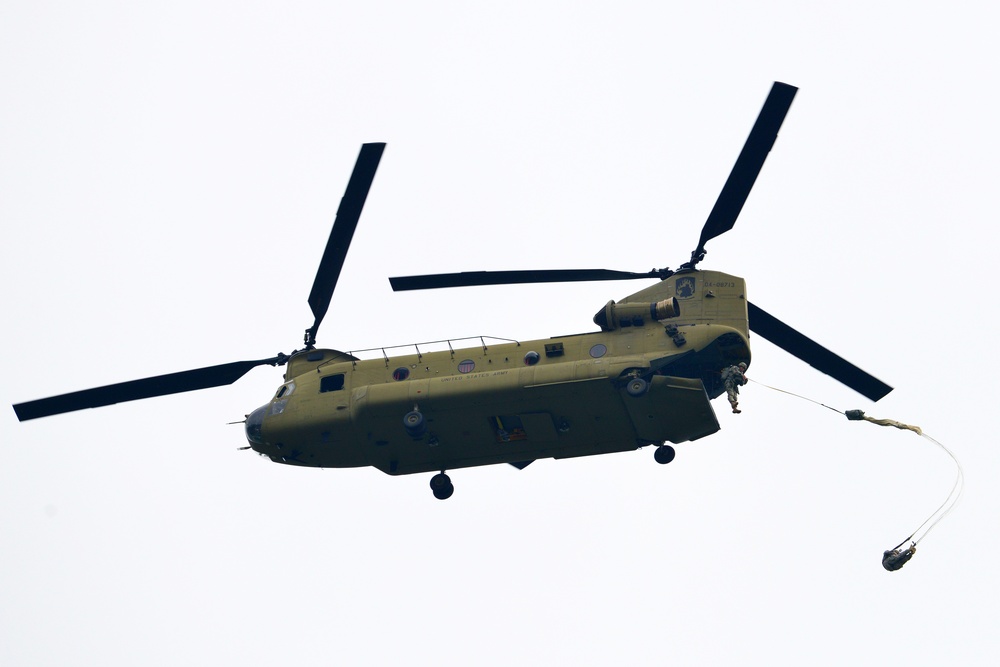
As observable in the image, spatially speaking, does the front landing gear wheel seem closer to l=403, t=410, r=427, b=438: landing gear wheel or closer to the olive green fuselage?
the olive green fuselage

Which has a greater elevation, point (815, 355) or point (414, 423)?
point (414, 423)

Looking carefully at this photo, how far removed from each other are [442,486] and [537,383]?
4636 mm

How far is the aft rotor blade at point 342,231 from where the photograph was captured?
119 feet

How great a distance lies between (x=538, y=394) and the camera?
34.5 m

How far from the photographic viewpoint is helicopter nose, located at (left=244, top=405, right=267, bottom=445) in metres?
37.9

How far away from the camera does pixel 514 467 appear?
36844 mm

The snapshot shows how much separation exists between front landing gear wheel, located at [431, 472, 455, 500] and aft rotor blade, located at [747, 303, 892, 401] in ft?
29.4

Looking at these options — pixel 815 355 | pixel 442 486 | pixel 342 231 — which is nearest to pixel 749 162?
pixel 815 355

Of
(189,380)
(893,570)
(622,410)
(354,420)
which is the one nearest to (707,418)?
(622,410)

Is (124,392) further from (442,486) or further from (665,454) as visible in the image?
(665,454)

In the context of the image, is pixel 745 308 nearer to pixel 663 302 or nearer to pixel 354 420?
pixel 663 302

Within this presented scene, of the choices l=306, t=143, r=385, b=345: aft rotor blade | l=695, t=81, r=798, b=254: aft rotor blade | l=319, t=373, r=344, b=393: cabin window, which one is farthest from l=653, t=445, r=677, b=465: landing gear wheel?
l=306, t=143, r=385, b=345: aft rotor blade

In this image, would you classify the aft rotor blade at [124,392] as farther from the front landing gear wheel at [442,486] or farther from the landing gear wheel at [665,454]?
the landing gear wheel at [665,454]

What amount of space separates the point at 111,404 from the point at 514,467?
1115cm
